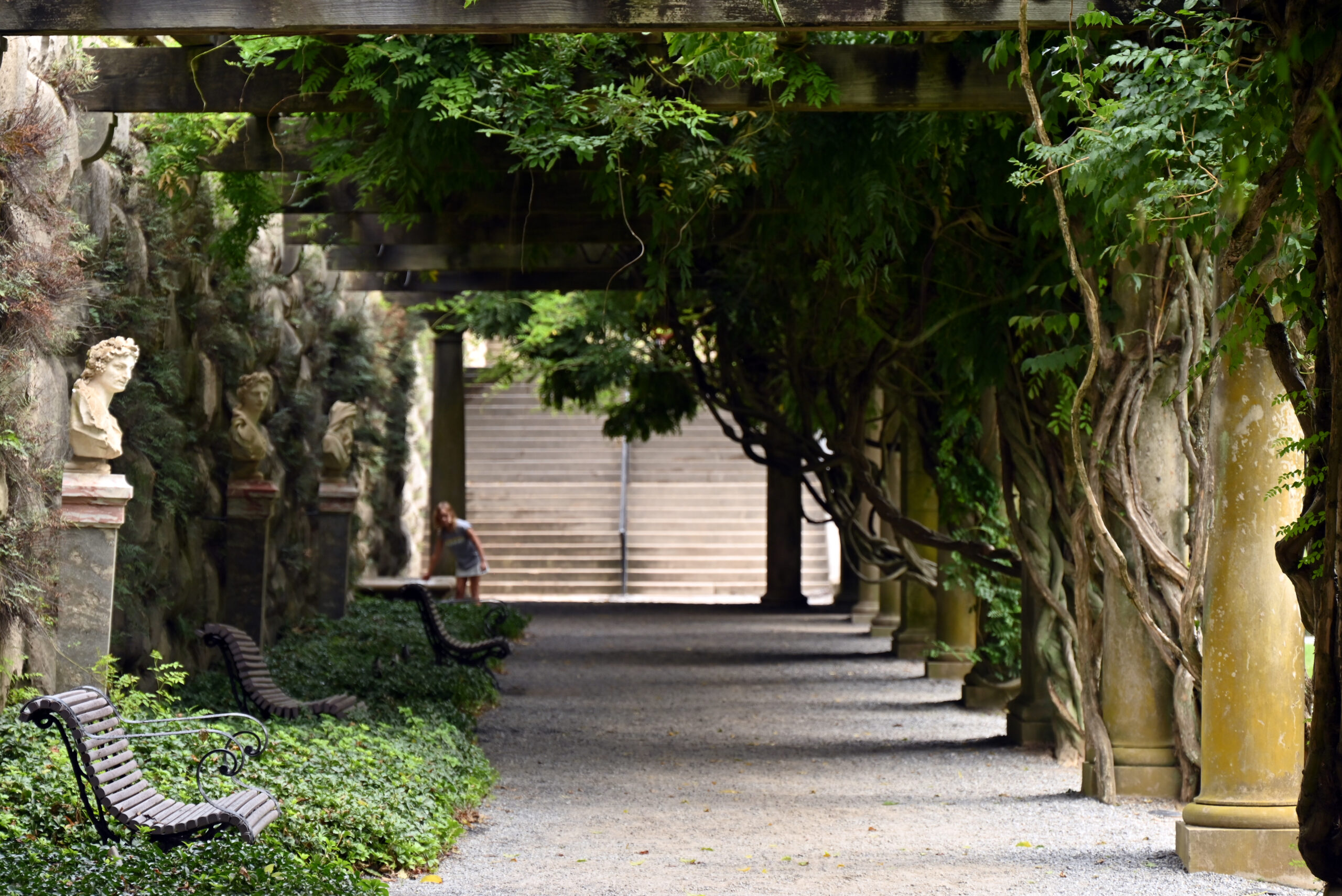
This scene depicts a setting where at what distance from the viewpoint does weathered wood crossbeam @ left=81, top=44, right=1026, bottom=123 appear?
598 cm

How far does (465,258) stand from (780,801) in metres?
6.65

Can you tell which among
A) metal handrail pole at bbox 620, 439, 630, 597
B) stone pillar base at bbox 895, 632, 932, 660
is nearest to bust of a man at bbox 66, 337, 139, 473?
stone pillar base at bbox 895, 632, 932, 660

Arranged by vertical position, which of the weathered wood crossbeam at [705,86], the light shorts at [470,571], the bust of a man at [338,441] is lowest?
the light shorts at [470,571]

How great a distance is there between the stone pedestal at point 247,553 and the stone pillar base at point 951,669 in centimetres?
580

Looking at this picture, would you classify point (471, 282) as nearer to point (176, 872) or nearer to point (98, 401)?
point (98, 401)

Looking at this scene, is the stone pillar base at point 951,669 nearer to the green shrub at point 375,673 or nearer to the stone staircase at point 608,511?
the green shrub at point 375,673

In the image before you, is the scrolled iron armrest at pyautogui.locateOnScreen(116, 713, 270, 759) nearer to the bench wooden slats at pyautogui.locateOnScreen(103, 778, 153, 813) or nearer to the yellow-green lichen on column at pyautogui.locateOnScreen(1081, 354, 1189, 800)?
the bench wooden slats at pyautogui.locateOnScreen(103, 778, 153, 813)

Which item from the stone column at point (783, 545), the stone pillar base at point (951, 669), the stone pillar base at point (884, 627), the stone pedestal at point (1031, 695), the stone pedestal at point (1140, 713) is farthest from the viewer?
the stone column at point (783, 545)

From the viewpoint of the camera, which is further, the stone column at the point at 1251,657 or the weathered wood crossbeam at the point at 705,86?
the weathered wood crossbeam at the point at 705,86

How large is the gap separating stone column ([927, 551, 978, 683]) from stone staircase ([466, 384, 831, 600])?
1067 centimetres

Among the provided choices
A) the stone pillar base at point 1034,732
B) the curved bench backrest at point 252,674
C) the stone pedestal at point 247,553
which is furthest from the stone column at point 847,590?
the curved bench backrest at point 252,674

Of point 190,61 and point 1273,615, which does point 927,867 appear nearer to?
point 1273,615

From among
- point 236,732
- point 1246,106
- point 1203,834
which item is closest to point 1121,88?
point 1246,106

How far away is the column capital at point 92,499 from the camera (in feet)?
22.2
